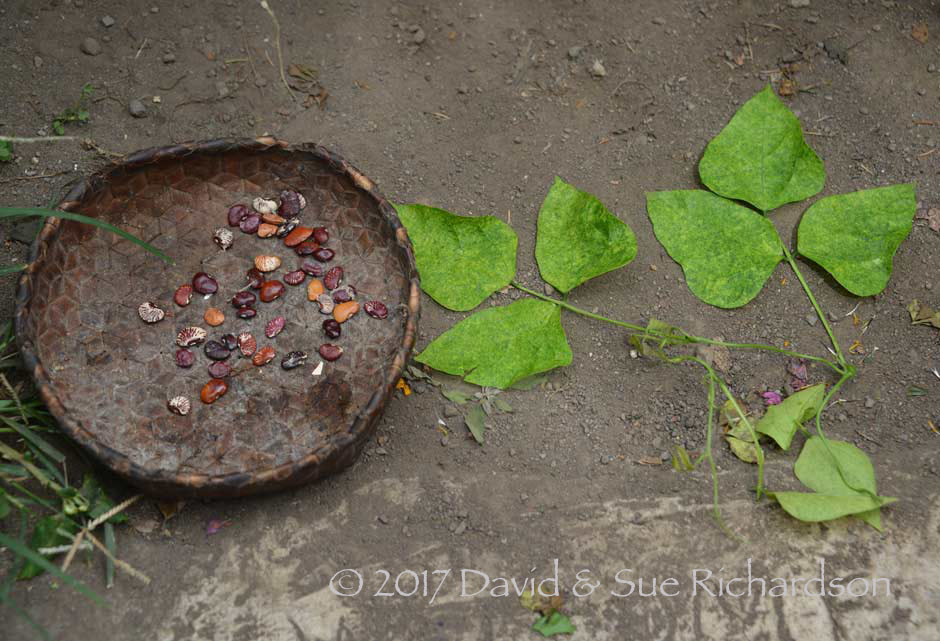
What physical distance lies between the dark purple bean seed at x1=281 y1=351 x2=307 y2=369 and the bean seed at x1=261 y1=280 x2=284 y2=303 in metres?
0.14

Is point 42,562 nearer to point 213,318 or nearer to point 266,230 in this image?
point 213,318

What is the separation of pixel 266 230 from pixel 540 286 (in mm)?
612

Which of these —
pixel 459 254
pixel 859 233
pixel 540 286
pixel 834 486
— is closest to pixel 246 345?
pixel 459 254

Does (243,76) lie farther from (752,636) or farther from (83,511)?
(752,636)

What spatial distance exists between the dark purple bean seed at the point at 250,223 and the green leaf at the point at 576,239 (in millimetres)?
616

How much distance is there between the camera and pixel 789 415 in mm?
1798

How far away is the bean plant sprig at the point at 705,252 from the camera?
1.85m

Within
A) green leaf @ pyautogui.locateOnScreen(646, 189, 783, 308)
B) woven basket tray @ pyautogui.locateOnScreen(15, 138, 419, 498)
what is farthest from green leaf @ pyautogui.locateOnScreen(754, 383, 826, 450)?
woven basket tray @ pyautogui.locateOnScreen(15, 138, 419, 498)

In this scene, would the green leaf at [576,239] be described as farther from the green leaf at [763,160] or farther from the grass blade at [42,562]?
the grass blade at [42,562]

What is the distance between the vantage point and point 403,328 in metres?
1.78

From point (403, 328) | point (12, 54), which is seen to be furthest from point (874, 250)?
point (12, 54)

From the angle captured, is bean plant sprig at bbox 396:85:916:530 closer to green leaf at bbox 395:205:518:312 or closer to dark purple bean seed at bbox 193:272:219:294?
green leaf at bbox 395:205:518:312

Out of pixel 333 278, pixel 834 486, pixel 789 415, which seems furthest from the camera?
pixel 333 278

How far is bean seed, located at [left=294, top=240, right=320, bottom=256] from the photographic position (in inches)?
75.8
